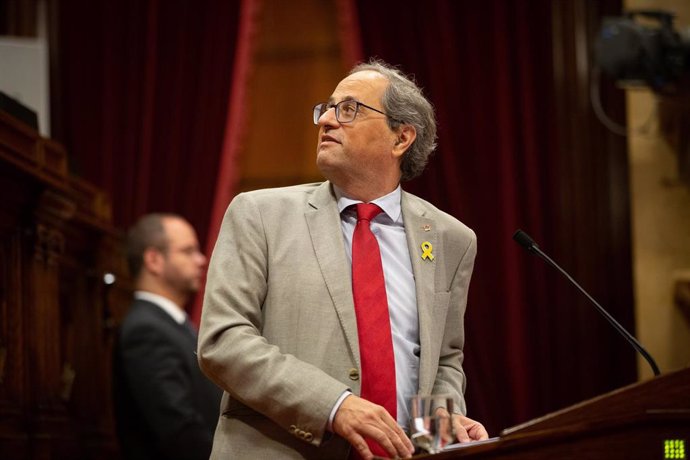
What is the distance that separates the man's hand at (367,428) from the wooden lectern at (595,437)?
0.89 ft

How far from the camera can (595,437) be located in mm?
1818

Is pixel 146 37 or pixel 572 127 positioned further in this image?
pixel 146 37

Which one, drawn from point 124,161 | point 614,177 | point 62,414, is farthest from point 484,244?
point 62,414

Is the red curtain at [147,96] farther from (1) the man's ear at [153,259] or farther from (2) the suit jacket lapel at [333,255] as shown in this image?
(2) the suit jacket lapel at [333,255]

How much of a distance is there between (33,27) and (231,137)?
1.26m

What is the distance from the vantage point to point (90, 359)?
4.13m

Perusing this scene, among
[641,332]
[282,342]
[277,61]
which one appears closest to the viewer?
[282,342]

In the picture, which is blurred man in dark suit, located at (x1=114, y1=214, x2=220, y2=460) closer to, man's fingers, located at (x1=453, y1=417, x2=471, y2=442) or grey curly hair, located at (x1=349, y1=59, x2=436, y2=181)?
grey curly hair, located at (x1=349, y1=59, x2=436, y2=181)

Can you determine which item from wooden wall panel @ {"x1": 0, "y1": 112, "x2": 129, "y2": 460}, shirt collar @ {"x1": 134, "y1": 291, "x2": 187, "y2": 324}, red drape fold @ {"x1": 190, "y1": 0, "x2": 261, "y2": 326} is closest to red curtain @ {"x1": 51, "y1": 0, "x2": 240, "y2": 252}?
red drape fold @ {"x1": 190, "y1": 0, "x2": 261, "y2": 326}

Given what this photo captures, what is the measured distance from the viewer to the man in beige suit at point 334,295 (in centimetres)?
222

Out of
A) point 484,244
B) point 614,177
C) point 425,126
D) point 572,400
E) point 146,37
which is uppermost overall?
point 146,37

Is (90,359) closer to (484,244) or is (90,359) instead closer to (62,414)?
(62,414)

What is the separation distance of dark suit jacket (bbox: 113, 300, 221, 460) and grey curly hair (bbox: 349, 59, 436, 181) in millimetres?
1636

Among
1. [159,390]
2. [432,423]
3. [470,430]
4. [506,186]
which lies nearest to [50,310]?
[159,390]
